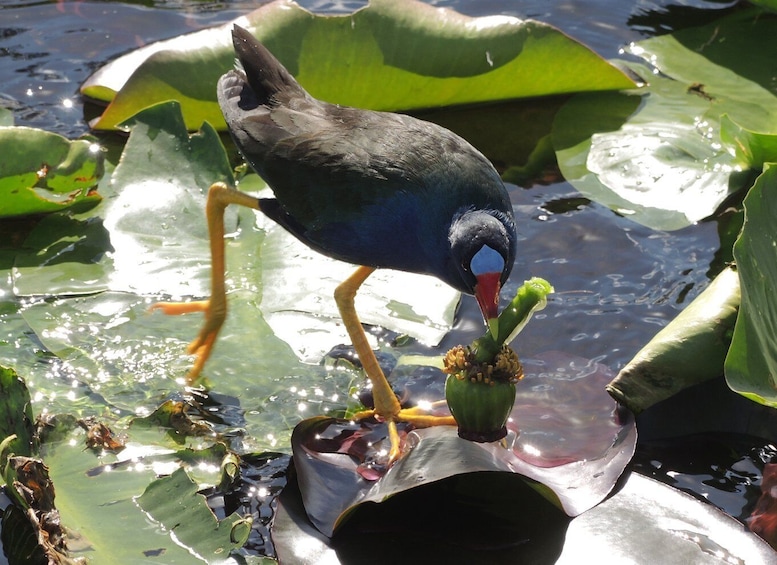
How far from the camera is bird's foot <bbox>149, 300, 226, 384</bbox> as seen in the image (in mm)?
2580

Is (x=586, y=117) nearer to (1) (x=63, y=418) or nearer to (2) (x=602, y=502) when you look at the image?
(2) (x=602, y=502)

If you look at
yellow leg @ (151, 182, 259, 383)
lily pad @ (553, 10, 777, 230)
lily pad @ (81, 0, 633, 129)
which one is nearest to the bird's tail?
yellow leg @ (151, 182, 259, 383)

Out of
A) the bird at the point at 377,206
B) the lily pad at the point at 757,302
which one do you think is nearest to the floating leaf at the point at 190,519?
the bird at the point at 377,206

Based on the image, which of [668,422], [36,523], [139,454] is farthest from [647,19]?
[36,523]

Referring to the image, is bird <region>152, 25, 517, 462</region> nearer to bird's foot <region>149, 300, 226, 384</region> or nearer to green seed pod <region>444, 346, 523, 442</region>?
bird's foot <region>149, 300, 226, 384</region>

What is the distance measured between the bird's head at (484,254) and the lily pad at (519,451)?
0.29 meters

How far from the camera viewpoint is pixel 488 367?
204 cm

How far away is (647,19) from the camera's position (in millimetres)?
4363

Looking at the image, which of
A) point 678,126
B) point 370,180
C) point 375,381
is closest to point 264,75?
point 370,180

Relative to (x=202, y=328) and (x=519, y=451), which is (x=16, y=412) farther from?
(x=519, y=451)

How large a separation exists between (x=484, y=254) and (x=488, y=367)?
1.14 ft

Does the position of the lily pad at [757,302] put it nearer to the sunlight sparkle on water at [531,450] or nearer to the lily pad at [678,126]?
the sunlight sparkle on water at [531,450]

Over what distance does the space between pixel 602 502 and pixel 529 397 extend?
474 mm

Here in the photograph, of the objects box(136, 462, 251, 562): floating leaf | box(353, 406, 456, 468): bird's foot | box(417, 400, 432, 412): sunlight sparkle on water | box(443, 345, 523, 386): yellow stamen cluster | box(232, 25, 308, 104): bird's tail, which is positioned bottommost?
box(417, 400, 432, 412): sunlight sparkle on water
